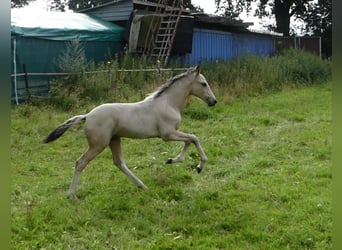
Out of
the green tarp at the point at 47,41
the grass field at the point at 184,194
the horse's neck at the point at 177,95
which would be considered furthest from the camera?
the green tarp at the point at 47,41

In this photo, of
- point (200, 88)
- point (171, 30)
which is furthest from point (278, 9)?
point (200, 88)

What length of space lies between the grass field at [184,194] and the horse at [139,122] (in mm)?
391

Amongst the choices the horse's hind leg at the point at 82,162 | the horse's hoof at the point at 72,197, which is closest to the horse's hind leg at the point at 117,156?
the horse's hind leg at the point at 82,162

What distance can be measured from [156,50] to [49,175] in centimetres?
1092

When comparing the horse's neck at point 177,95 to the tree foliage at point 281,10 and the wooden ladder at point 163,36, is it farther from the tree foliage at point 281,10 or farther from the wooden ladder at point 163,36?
the tree foliage at point 281,10

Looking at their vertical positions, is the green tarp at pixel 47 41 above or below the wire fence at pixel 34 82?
above

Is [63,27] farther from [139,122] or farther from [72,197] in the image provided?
[72,197]

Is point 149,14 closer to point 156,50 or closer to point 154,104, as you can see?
point 156,50

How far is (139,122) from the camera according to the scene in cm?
571

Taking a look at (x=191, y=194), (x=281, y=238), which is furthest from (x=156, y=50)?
(x=281, y=238)

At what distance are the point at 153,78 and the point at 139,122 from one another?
25.4 ft

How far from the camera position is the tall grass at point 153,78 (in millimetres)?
11711

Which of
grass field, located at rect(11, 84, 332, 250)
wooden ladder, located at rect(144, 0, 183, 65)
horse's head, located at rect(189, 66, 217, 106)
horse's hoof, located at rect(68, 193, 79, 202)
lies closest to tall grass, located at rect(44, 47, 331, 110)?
wooden ladder, located at rect(144, 0, 183, 65)

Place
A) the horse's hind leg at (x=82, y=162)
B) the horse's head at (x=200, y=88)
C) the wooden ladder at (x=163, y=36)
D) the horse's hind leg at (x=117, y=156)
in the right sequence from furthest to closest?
the wooden ladder at (x=163, y=36) → the horse's head at (x=200, y=88) → the horse's hind leg at (x=117, y=156) → the horse's hind leg at (x=82, y=162)
